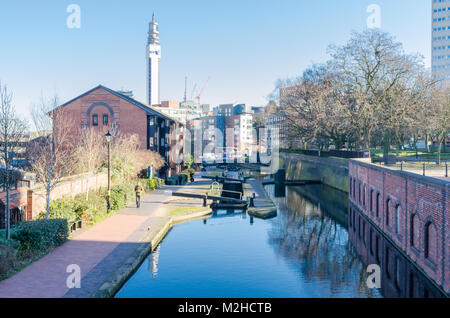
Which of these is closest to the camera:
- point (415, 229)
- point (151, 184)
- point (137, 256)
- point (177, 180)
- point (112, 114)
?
point (137, 256)

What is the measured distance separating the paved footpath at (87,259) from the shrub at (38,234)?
43 cm

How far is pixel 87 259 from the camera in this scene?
561 inches

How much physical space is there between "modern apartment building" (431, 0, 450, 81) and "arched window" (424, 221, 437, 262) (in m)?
122

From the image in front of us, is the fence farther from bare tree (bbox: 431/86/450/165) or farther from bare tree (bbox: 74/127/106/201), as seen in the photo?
bare tree (bbox: 74/127/106/201)

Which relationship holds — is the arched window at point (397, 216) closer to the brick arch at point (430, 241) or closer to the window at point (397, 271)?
the window at point (397, 271)

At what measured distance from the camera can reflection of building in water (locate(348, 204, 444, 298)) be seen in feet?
44.7

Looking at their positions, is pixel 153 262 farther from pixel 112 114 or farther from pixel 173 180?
pixel 112 114

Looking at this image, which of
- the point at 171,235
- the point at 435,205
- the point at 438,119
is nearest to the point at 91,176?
the point at 171,235

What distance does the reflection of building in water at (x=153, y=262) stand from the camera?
1494 cm

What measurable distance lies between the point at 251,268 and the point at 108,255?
5.34 meters

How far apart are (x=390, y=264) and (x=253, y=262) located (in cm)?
554

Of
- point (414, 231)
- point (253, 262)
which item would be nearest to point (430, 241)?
point (414, 231)

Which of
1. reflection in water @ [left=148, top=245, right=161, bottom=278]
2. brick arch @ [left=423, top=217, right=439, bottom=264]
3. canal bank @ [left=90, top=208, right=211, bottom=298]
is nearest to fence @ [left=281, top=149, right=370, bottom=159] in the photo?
canal bank @ [left=90, top=208, right=211, bottom=298]

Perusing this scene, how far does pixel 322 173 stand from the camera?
51875mm
